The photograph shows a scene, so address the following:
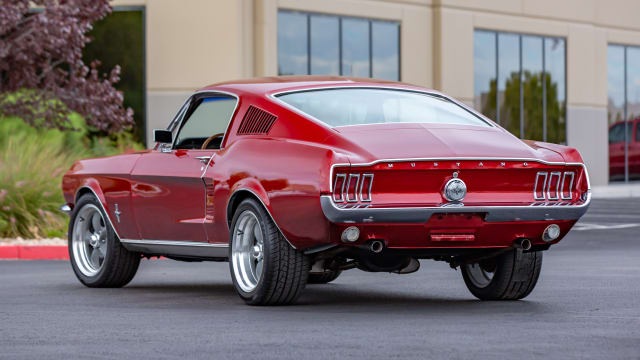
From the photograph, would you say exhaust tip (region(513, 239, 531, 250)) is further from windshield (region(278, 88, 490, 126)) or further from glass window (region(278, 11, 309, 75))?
glass window (region(278, 11, 309, 75))

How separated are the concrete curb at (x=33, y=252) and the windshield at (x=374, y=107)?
6.36 metres

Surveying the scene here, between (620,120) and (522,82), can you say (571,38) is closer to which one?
(522,82)

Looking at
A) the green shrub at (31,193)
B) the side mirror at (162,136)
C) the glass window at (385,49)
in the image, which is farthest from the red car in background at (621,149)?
the side mirror at (162,136)

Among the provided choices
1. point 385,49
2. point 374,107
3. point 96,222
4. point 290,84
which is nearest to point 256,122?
point 290,84

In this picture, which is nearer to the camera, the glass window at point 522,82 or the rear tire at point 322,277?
the rear tire at point 322,277

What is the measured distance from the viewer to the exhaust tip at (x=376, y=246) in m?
8.37

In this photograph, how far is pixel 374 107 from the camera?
9328 millimetres

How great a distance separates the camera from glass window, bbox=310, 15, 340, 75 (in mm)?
30484

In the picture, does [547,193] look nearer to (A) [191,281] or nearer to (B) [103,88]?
(A) [191,281]

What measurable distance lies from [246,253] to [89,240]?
244cm

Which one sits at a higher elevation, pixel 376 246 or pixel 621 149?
pixel 621 149

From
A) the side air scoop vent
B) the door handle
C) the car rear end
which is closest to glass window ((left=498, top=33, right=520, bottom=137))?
the door handle

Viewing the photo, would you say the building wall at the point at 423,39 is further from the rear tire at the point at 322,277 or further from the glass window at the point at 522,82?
the rear tire at the point at 322,277

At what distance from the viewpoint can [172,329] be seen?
25.9ft
